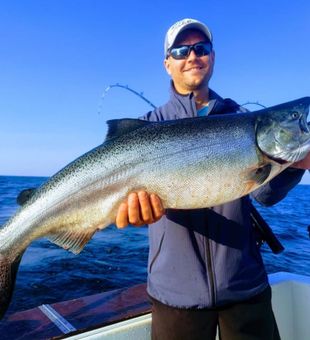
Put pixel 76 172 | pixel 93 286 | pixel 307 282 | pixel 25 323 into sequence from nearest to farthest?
pixel 76 172 < pixel 25 323 < pixel 307 282 < pixel 93 286

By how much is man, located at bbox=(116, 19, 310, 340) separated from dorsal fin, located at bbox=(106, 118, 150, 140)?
0.59m

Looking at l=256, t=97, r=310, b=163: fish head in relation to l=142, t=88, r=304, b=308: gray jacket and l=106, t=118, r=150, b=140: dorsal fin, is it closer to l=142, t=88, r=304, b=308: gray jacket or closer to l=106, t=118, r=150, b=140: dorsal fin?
l=142, t=88, r=304, b=308: gray jacket

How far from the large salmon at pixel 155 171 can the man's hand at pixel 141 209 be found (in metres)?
0.06

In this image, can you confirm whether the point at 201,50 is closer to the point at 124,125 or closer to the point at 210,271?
the point at 124,125

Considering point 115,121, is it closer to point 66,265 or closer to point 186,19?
point 186,19

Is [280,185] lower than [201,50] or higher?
lower

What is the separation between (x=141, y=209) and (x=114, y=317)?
5.58 feet

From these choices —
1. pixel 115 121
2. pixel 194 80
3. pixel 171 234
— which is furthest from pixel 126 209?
pixel 194 80

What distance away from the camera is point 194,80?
355 centimetres

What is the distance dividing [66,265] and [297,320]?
824 cm

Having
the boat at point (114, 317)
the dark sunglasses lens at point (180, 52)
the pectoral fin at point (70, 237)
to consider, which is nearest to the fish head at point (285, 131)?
the dark sunglasses lens at point (180, 52)

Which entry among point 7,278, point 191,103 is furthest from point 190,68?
point 7,278

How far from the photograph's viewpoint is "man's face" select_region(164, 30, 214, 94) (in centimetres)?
356

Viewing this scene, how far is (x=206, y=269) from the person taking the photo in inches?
120
